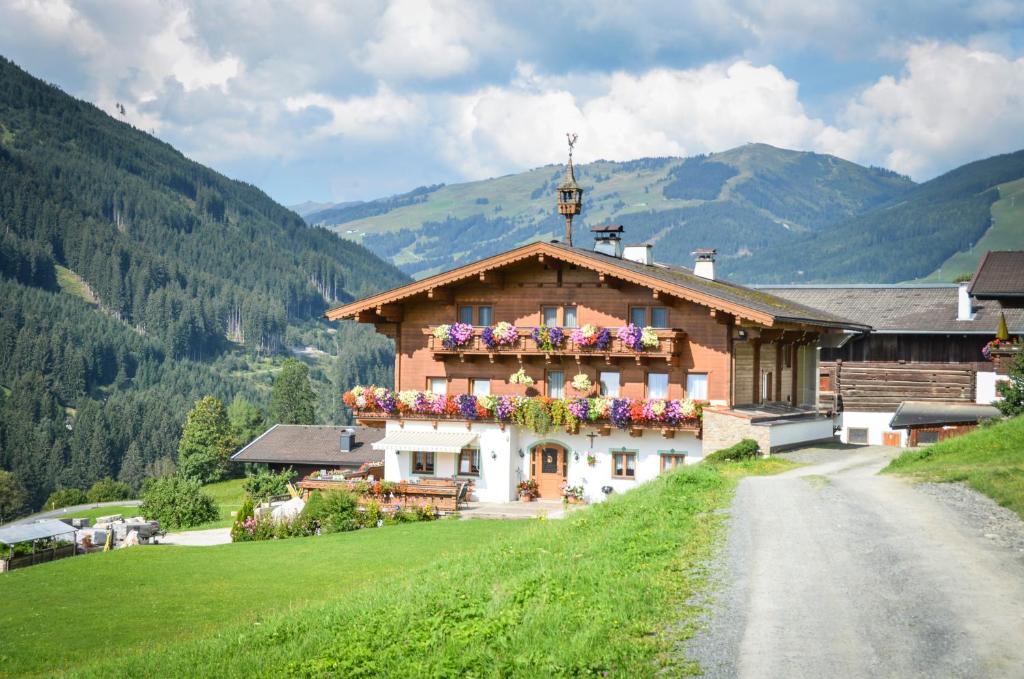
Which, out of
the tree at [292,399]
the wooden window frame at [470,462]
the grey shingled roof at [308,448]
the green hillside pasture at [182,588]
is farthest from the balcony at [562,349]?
the tree at [292,399]

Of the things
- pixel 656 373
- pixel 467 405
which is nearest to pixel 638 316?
pixel 656 373

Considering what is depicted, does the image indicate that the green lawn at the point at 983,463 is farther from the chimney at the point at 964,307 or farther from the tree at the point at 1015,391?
the chimney at the point at 964,307

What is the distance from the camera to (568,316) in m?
39.8

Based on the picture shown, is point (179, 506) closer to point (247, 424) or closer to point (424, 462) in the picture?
point (424, 462)

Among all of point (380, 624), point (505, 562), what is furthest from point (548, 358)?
point (380, 624)

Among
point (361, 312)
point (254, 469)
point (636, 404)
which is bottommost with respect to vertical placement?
point (254, 469)

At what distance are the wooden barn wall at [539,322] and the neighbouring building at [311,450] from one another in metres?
35.1

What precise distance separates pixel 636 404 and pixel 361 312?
10816 mm

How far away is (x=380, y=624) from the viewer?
14469mm

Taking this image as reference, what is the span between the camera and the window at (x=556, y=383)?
131 ft

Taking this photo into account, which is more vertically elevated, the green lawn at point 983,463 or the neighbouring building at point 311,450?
the green lawn at point 983,463

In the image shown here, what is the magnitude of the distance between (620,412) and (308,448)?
148 feet

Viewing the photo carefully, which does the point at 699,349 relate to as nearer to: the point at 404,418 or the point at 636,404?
the point at 636,404

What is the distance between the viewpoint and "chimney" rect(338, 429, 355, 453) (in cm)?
7675
